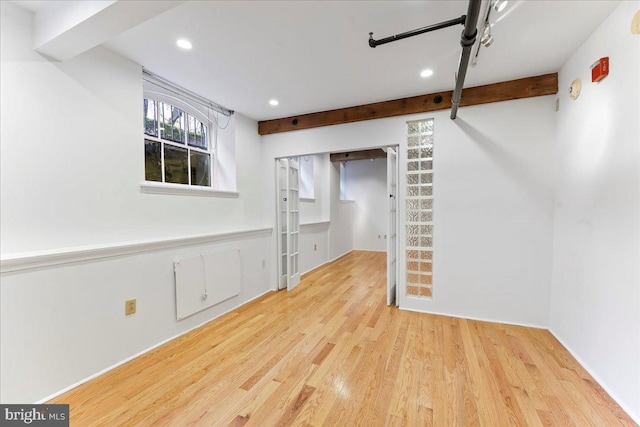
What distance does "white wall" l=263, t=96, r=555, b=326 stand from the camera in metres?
2.49

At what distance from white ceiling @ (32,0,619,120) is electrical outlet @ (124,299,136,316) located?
2.01m

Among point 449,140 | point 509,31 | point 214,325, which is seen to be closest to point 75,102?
point 214,325

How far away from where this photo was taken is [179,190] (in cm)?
254

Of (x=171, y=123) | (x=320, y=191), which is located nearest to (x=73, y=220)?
(x=171, y=123)

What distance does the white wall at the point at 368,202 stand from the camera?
6.88 meters

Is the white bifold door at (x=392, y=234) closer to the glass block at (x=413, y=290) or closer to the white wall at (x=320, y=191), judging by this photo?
the glass block at (x=413, y=290)

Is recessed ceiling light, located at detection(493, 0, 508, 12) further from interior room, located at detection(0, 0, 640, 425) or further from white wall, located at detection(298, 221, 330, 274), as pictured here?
white wall, located at detection(298, 221, 330, 274)

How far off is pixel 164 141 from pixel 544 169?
385cm

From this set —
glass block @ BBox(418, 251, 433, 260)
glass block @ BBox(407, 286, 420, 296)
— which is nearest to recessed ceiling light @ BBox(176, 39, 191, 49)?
glass block @ BBox(418, 251, 433, 260)

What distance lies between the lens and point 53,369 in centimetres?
164

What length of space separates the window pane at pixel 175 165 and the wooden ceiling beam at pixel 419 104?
4.11 feet

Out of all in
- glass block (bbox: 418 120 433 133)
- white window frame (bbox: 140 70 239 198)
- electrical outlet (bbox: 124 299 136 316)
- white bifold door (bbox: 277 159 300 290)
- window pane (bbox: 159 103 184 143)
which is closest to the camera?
electrical outlet (bbox: 124 299 136 316)

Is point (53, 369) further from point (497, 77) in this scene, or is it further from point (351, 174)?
point (351, 174)

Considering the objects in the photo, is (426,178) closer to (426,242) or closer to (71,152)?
(426,242)
